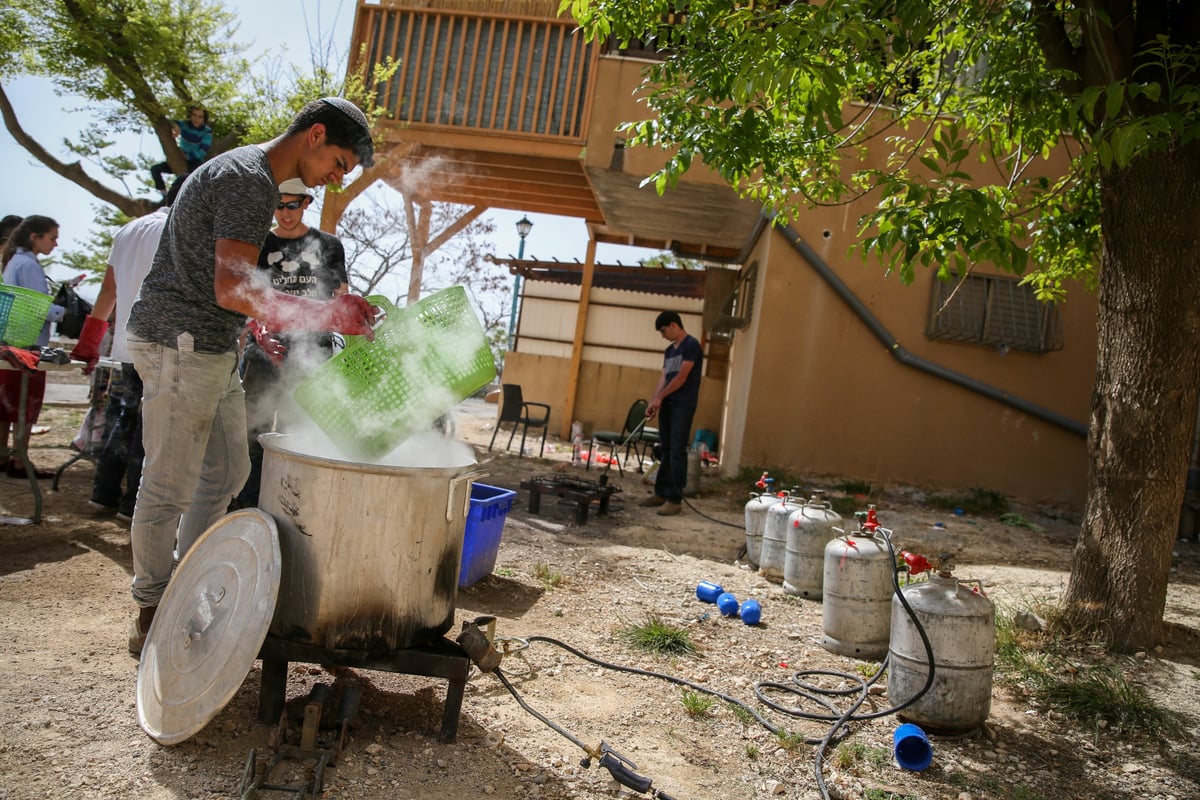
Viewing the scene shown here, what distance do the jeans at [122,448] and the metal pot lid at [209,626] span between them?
6.98ft

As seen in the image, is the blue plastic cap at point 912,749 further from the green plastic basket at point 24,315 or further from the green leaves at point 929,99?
the green plastic basket at point 24,315

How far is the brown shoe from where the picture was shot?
257 centimetres

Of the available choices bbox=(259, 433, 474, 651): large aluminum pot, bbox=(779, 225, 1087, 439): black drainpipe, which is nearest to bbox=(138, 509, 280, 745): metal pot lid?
bbox=(259, 433, 474, 651): large aluminum pot

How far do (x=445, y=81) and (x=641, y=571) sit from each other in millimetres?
7024

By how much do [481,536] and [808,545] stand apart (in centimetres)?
190

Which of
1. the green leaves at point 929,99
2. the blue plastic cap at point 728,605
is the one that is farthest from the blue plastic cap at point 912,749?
the green leaves at point 929,99

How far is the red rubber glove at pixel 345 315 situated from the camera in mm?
2150

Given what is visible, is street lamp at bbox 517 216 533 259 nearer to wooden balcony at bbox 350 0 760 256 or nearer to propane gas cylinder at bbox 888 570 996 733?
wooden balcony at bbox 350 0 760 256

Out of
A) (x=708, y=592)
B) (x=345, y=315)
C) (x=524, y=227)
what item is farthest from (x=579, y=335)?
(x=345, y=315)

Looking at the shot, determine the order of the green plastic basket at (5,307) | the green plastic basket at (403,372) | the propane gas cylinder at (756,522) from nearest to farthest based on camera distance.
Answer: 1. the green plastic basket at (403,372)
2. the green plastic basket at (5,307)
3. the propane gas cylinder at (756,522)

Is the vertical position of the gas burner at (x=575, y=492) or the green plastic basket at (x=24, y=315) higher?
the green plastic basket at (x=24, y=315)

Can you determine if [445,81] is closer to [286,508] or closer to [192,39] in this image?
[192,39]

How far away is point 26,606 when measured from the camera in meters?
2.93

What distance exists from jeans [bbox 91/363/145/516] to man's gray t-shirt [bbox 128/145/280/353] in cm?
185
